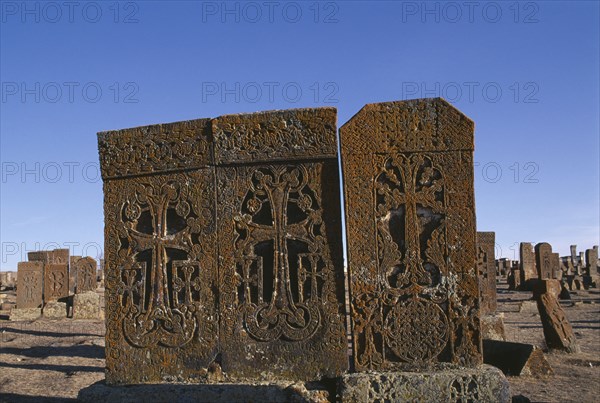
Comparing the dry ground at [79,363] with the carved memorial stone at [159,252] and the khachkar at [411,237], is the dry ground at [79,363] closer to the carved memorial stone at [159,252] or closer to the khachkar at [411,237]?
the carved memorial stone at [159,252]

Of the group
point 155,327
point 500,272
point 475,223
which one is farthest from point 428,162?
point 500,272

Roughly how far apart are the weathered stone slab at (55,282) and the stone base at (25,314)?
1.23 metres

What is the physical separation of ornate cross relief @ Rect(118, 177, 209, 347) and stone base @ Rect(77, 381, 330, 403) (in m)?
0.29

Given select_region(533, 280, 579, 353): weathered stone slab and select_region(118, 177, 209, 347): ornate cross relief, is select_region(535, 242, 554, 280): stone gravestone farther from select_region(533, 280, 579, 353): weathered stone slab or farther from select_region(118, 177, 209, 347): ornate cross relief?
select_region(118, 177, 209, 347): ornate cross relief

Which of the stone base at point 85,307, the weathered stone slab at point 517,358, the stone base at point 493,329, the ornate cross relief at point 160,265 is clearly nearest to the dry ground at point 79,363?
the weathered stone slab at point 517,358

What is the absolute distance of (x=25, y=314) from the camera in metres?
17.6

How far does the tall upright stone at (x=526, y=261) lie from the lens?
27.2 metres

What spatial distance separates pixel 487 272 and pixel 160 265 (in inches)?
453

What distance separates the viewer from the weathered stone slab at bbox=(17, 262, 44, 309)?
1867cm

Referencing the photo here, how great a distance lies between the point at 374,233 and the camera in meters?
3.71

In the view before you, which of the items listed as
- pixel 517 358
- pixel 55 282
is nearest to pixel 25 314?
pixel 55 282

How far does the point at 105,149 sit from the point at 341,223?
1.63 meters

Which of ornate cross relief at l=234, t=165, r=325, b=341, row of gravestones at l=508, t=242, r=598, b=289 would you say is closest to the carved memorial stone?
ornate cross relief at l=234, t=165, r=325, b=341

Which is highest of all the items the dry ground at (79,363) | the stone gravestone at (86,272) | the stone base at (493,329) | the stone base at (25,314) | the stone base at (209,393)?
the stone gravestone at (86,272)
